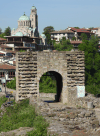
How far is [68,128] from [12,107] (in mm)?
10185

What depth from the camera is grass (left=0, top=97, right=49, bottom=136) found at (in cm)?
1446

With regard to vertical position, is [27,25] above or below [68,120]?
above

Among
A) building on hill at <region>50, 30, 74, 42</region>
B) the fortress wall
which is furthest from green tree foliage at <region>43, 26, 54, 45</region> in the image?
the fortress wall

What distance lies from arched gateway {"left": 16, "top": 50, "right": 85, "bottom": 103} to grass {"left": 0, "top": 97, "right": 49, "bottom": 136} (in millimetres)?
1342

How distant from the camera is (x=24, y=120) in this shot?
18328 millimetres

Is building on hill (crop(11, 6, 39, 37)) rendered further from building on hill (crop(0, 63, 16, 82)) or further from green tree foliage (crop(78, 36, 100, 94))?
green tree foliage (crop(78, 36, 100, 94))

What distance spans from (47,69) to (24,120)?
7.11 m

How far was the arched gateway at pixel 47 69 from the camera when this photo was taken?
80.8 ft

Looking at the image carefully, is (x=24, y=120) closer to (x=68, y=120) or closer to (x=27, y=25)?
(x=68, y=120)

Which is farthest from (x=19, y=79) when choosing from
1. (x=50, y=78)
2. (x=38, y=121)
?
(x=50, y=78)

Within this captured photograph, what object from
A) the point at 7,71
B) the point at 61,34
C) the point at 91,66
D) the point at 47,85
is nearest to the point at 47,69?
the point at 47,85

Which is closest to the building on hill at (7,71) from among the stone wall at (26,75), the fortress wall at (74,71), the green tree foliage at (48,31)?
the stone wall at (26,75)

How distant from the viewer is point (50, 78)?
5319cm

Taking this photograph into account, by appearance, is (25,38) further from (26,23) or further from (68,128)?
(68,128)
